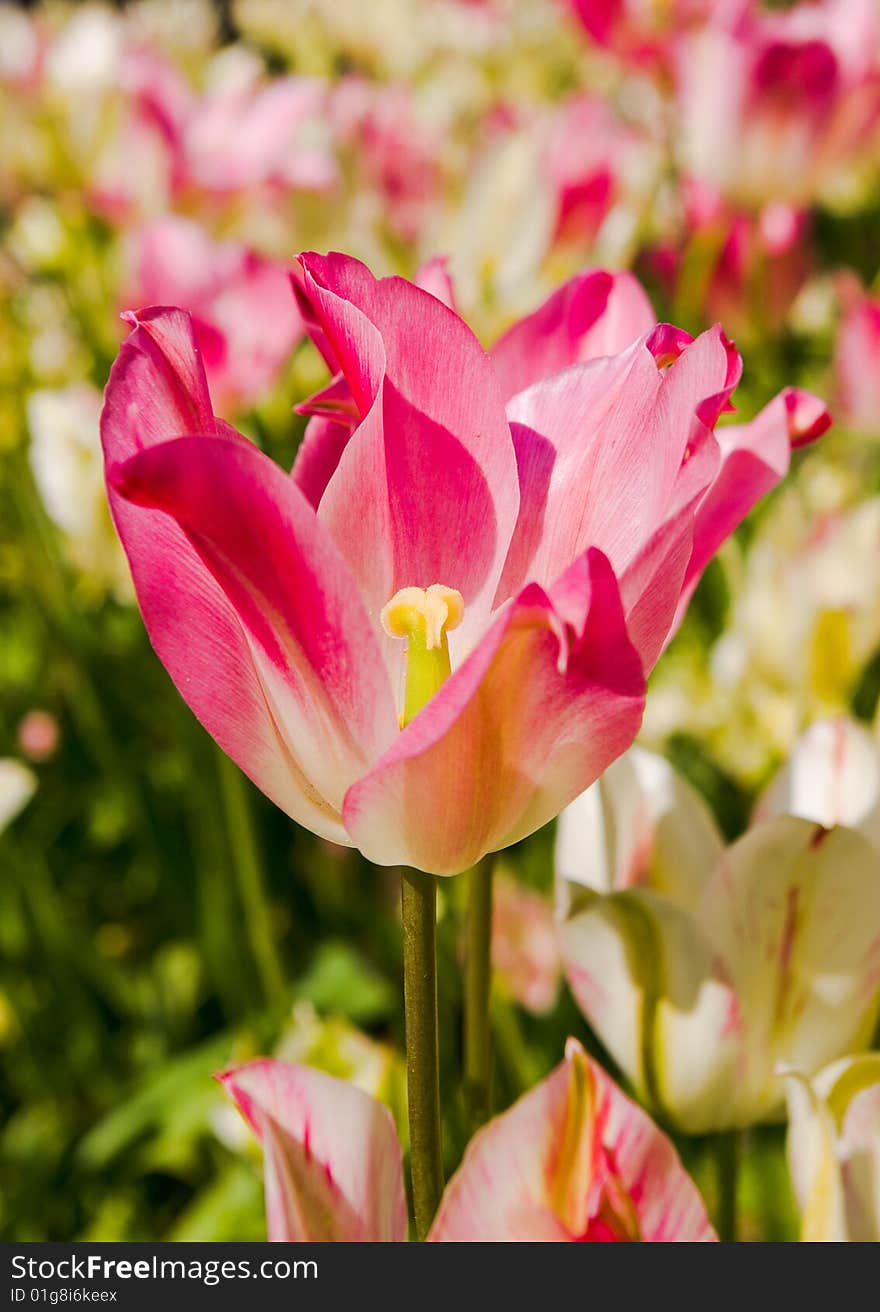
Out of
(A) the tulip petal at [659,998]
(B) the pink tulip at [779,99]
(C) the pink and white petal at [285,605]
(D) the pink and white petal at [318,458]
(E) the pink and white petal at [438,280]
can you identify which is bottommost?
(A) the tulip petal at [659,998]

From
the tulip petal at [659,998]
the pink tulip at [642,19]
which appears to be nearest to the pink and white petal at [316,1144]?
the tulip petal at [659,998]

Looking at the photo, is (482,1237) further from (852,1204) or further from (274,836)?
(274,836)

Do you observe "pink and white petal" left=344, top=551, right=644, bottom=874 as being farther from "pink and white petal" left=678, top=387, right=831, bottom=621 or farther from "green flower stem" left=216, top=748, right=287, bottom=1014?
"green flower stem" left=216, top=748, right=287, bottom=1014

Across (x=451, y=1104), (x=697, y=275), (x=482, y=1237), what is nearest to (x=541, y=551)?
(x=482, y=1237)

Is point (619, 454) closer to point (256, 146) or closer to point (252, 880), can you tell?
point (252, 880)

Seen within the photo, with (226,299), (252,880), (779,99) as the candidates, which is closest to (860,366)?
(779,99)

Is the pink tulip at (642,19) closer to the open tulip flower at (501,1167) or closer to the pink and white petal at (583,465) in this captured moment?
the pink and white petal at (583,465)
